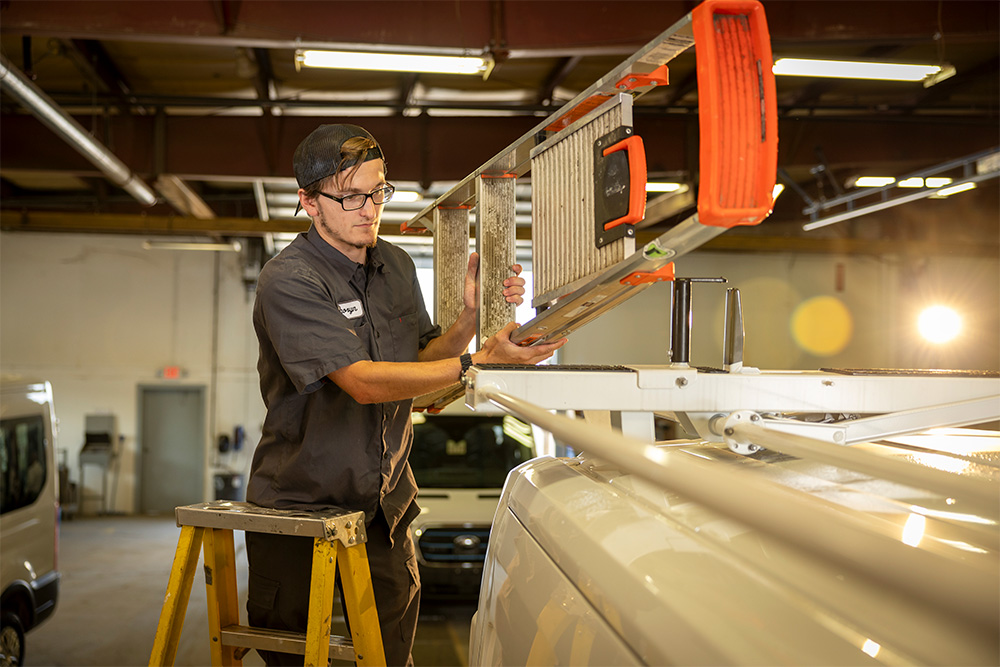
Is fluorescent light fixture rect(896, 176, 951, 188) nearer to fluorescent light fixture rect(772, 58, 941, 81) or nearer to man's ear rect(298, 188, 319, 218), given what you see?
fluorescent light fixture rect(772, 58, 941, 81)

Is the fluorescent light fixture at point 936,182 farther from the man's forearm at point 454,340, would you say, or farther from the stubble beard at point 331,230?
the stubble beard at point 331,230

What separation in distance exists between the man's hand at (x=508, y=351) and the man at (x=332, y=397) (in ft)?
0.46

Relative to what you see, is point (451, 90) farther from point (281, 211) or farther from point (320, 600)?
point (320, 600)

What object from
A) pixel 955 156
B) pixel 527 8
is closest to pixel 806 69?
pixel 527 8

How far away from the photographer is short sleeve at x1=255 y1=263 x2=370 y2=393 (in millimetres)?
1954

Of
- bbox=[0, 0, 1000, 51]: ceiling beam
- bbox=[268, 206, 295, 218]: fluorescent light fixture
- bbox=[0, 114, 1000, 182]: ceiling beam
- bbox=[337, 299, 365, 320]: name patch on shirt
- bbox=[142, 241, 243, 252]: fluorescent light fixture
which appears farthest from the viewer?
bbox=[142, 241, 243, 252]: fluorescent light fixture

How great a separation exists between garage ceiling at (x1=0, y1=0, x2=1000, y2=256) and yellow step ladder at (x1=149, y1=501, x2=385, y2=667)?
3978 millimetres

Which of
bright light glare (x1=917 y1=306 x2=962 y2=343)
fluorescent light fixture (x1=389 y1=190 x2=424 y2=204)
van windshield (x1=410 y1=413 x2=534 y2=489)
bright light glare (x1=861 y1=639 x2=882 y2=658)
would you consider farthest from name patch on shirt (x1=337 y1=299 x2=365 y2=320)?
bright light glare (x1=917 y1=306 x2=962 y2=343)

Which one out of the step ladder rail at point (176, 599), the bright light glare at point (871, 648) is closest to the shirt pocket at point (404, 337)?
the step ladder rail at point (176, 599)

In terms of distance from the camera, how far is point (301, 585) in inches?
85.2

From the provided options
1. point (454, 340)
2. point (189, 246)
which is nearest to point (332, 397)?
point (454, 340)

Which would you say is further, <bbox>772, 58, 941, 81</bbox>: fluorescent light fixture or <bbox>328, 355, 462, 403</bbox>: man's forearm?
<bbox>772, 58, 941, 81</bbox>: fluorescent light fixture

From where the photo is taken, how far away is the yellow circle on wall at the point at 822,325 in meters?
12.7

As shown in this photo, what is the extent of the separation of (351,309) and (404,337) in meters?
0.25
